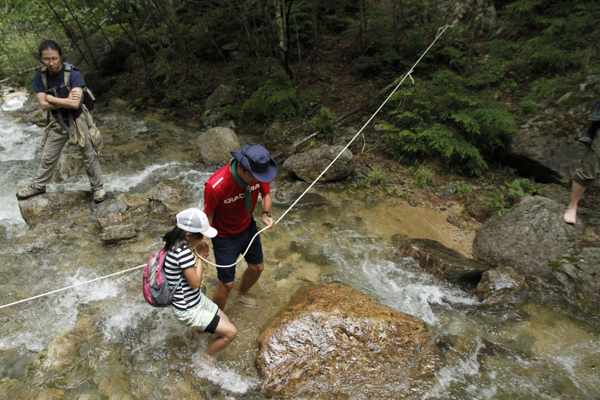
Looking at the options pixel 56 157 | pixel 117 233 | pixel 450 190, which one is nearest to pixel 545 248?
pixel 450 190

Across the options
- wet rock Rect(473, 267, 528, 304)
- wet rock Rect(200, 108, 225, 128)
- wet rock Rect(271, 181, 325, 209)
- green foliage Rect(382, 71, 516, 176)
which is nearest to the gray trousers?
wet rock Rect(271, 181, 325, 209)

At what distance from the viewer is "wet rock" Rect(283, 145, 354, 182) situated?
6949 millimetres

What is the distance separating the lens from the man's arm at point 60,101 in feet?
15.3

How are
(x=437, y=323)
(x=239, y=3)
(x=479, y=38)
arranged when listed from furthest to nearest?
(x=479, y=38), (x=239, y=3), (x=437, y=323)

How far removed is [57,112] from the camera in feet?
16.6

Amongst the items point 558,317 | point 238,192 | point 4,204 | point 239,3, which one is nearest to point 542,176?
point 558,317

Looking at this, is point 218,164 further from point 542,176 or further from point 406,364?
point 542,176

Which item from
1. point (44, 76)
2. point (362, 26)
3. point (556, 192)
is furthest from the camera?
point (362, 26)

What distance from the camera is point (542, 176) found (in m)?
6.14

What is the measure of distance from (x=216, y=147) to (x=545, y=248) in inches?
277

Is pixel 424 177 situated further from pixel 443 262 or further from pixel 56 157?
pixel 56 157

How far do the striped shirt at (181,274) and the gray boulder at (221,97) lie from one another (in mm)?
9345

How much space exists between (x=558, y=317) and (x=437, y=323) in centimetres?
147

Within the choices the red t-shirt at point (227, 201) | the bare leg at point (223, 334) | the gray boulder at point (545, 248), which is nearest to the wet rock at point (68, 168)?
the red t-shirt at point (227, 201)
